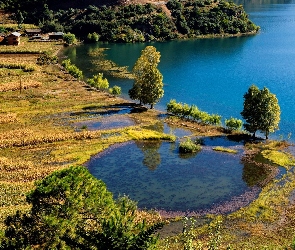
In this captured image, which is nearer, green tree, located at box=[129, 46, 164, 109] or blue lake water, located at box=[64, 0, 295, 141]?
green tree, located at box=[129, 46, 164, 109]

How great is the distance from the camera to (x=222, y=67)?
10812 cm

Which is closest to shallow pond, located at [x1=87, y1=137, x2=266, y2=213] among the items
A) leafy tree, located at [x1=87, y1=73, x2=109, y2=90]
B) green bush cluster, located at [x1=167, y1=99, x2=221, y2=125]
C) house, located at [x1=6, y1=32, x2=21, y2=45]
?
green bush cluster, located at [x1=167, y1=99, x2=221, y2=125]

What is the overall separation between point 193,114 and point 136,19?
91.2 metres

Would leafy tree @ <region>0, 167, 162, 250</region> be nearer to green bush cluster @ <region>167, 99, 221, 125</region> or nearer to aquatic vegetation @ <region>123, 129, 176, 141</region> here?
aquatic vegetation @ <region>123, 129, 176, 141</region>

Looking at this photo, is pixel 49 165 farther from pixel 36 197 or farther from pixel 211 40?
pixel 211 40

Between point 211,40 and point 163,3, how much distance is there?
28.4 meters

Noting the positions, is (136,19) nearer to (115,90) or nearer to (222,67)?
(222,67)

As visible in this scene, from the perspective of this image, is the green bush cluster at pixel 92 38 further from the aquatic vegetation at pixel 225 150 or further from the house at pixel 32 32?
the aquatic vegetation at pixel 225 150

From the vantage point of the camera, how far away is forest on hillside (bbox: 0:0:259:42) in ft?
486

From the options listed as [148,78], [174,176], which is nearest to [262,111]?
[174,176]

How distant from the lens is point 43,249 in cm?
2602

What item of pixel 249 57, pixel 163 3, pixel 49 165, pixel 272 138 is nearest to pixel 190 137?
pixel 272 138

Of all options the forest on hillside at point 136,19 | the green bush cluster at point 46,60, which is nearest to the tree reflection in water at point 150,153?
the green bush cluster at point 46,60

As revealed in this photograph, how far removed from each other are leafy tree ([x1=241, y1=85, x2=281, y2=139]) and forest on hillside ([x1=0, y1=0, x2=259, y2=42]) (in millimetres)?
89947
